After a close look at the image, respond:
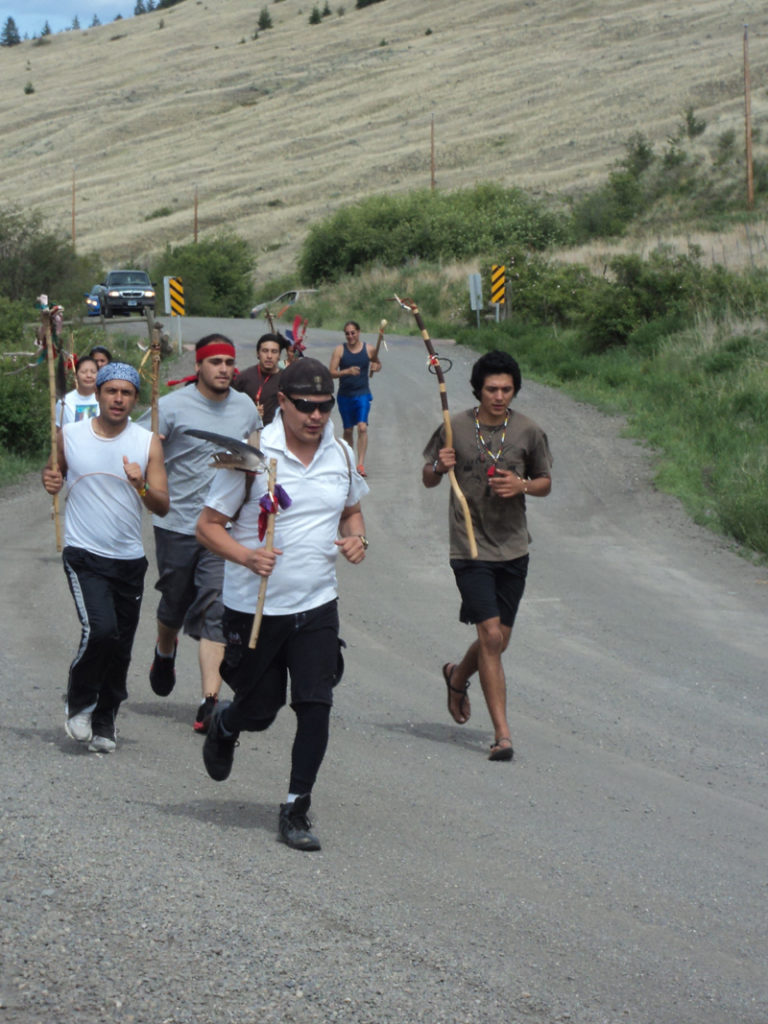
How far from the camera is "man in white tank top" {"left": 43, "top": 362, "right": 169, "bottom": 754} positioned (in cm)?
653

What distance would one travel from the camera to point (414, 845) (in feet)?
17.9

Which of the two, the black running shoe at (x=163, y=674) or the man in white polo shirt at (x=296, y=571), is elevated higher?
the man in white polo shirt at (x=296, y=571)

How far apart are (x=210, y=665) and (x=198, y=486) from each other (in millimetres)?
→ 969

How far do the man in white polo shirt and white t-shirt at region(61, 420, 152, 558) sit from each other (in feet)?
4.49

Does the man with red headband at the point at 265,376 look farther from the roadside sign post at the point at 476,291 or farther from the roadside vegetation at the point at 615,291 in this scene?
the roadside sign post at the point at 476,291

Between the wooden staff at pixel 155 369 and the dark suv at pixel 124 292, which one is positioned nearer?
the wooden staff at pixel 155 369

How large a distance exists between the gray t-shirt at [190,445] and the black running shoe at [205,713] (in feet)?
2.98

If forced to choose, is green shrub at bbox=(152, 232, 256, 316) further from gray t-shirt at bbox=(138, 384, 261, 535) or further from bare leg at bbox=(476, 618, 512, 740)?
bare leg at bbox=(476, 618, 512, 740)

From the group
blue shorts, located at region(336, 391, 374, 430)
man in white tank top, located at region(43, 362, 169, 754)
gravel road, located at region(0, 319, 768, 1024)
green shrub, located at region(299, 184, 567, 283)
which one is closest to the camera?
gravel road, located at region(0, 319, 768, 1024)

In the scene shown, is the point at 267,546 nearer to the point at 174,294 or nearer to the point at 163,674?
the point at 163,674

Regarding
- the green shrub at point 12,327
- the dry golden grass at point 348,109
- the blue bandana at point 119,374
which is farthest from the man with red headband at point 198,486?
the dry golden grass at point 348,109

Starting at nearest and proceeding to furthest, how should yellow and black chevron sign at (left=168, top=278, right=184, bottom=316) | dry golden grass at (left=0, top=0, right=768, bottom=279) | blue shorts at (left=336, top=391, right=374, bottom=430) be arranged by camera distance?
blue shorts at (left=336, top=391, right=374, bottom=430) → yellow and black chevron sign at (left=168, top=278, right=184, bottom=316) → dry golden grass at (left=0, top=0, right=768, bottom=279)

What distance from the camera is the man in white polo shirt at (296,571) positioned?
5.24 m

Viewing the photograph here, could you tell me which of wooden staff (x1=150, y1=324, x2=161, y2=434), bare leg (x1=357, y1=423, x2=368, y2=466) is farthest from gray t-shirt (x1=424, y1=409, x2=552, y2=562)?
bare leg (x1=357, y1=423, x2=368, y2=466)
